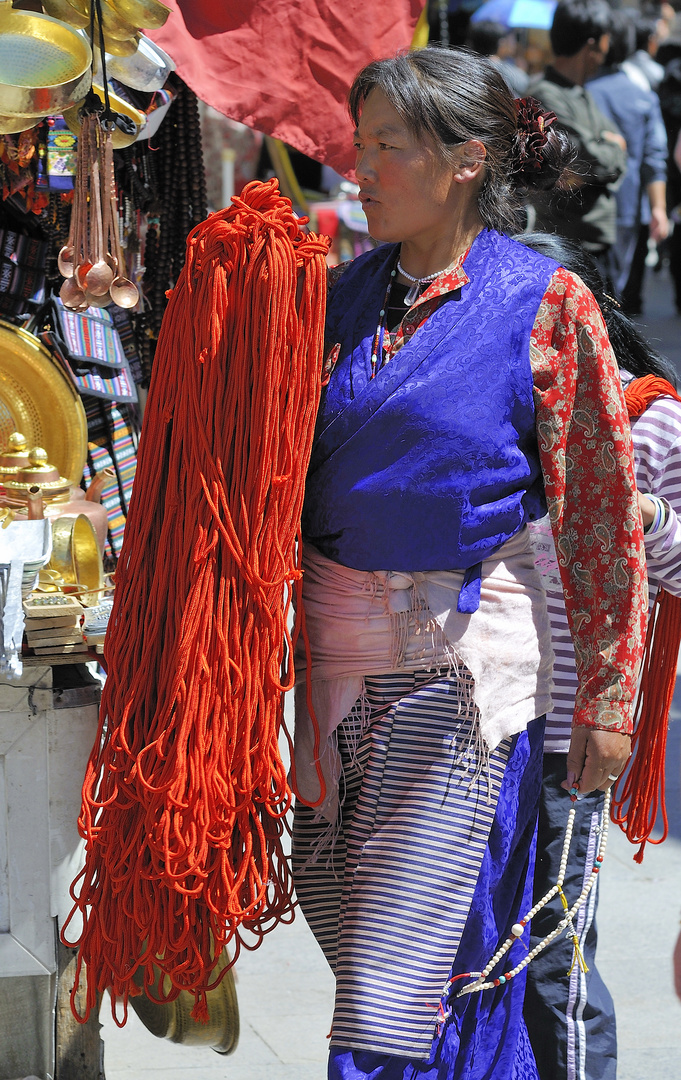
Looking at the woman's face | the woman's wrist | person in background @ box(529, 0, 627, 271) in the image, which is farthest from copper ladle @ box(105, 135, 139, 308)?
person in background @ box(529, 0, 627, 271)

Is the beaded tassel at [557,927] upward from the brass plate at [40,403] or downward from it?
downward

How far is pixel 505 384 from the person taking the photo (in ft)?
5.47

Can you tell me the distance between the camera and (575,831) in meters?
2.04

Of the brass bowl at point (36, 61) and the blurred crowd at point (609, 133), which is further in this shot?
the blurred crowd at point (609, 133)

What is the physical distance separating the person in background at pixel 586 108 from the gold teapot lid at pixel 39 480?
2912mm

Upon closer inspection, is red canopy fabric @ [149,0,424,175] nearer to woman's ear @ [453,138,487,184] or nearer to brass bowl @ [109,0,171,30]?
brass bowl @ [109,0,171,30]

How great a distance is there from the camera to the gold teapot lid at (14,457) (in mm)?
2283

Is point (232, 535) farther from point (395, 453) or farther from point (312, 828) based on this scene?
point (312, 828)

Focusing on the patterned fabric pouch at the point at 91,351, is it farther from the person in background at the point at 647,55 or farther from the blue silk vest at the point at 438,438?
the person in background at the point at 647,55

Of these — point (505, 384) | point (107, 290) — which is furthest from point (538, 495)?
point (107, 290)

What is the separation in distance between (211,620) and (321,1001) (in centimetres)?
128

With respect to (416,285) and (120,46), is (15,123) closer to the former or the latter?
(120,46)

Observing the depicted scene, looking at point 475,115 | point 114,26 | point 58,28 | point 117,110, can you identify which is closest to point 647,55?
point 117,110

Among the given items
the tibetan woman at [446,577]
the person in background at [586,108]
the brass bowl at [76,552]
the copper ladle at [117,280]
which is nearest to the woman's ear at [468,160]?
the tibetan woman at [446,577]
